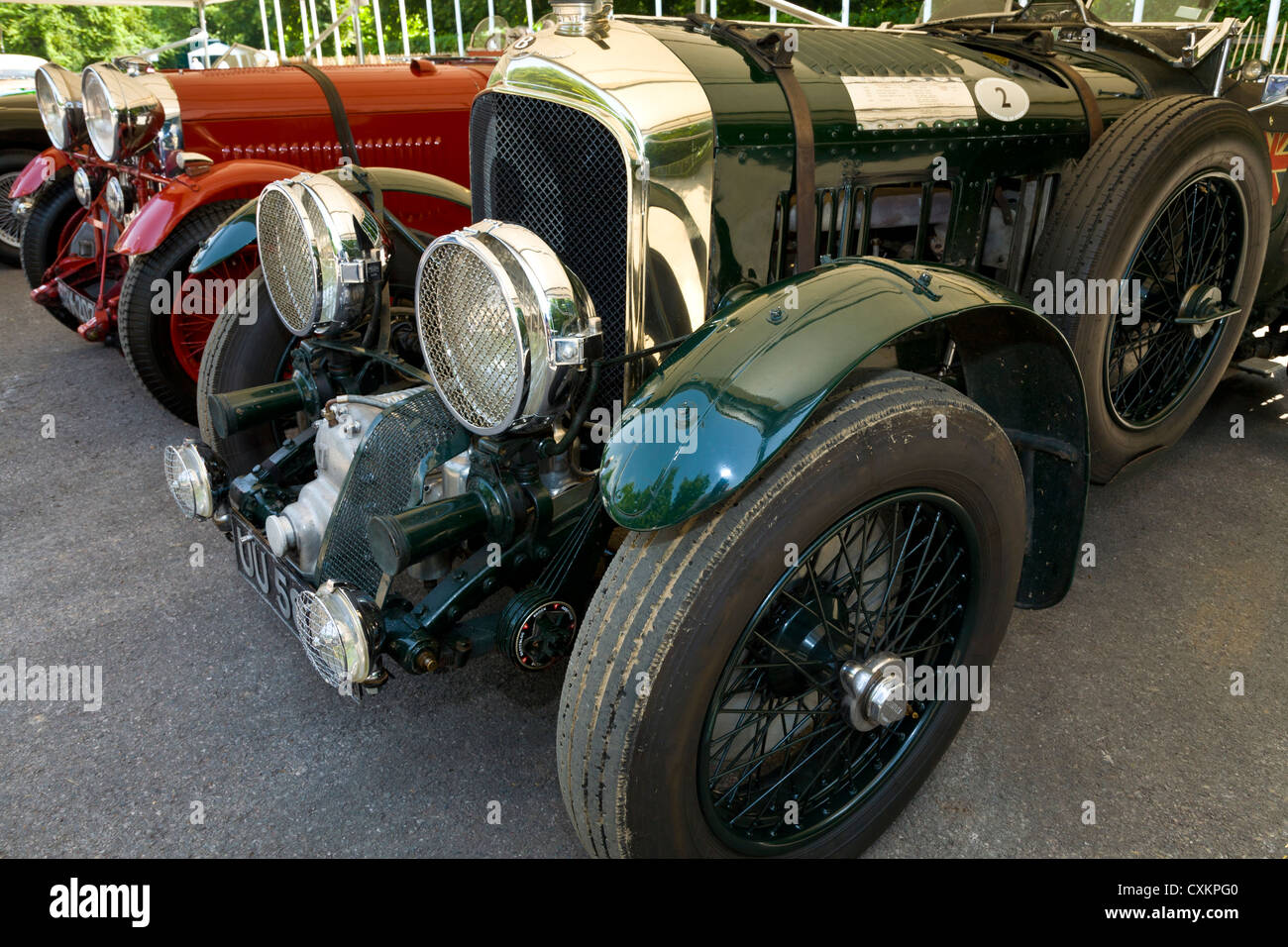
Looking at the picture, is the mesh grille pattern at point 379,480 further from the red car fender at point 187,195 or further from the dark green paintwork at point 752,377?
the red car fender at point 187,195

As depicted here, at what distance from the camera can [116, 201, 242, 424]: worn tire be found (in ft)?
12.2

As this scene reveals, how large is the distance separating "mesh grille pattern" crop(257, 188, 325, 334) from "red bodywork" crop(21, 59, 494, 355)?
1762mm

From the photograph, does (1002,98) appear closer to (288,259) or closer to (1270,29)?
(288,259)

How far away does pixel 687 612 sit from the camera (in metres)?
1.41

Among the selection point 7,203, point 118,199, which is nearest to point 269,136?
point 118,199

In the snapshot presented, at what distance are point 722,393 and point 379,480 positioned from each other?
0.99 m

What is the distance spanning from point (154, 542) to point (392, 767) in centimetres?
151

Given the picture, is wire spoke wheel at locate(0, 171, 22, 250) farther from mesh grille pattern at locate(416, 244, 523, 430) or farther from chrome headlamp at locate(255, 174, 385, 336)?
mesh grille pattern at locate(416, 244, 523, 430)

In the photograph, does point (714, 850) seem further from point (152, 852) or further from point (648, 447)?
point (152, 852)

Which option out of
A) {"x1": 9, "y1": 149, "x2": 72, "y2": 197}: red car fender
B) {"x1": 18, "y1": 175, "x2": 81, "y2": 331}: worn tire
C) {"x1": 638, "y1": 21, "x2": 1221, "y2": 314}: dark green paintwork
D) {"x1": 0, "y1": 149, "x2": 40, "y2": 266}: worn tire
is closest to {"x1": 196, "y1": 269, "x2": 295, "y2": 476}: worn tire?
{"x1": 638, "y1": 21, "x2": 1221, "y2": 314}: dark green paintwork

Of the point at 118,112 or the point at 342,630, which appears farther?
the point at 118,112

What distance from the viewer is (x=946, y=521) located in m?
1.79

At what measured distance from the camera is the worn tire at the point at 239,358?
2.71m
